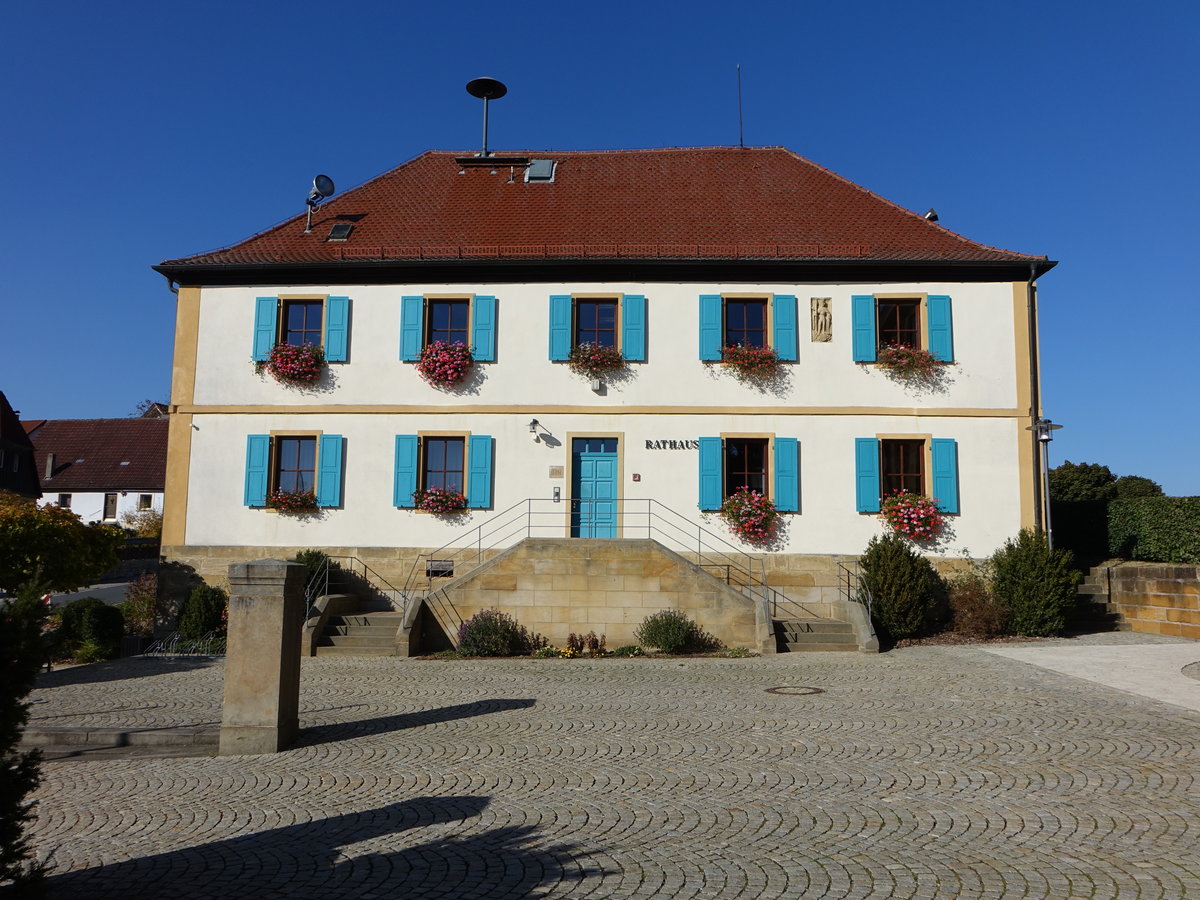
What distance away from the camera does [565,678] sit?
12.4m

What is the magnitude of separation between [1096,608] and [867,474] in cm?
494

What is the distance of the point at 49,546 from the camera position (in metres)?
15.2

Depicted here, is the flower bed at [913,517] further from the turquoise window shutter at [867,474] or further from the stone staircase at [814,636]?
the stone staircase at [814,636]

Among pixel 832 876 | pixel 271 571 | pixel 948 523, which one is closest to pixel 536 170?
pixel 948 523

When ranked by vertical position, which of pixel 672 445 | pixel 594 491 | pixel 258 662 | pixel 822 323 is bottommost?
pixel 258 662

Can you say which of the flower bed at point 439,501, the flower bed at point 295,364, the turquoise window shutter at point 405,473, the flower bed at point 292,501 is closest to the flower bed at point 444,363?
the turquoise window shutter at point 405,473

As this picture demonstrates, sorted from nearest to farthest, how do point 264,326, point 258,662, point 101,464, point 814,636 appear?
1. point 258,662
2. point 814,636
3. point 264,326
4. point 101,464

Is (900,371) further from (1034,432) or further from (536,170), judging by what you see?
(536,170)

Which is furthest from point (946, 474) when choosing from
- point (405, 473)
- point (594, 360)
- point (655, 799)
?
point (655, 799)

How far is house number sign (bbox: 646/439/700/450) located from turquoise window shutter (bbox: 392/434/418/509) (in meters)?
4.53

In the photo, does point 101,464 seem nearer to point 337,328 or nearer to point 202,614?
point 337,328

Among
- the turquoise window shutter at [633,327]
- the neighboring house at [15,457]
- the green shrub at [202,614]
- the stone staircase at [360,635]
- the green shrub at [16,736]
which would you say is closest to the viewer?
the green shrub at [16,736]

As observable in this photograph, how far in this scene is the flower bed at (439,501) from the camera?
17875 millimetres

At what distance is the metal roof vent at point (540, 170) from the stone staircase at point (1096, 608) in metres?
14.4
